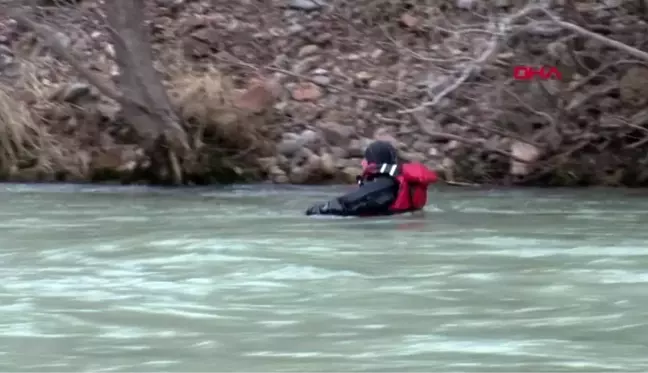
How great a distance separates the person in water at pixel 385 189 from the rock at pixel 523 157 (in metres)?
3.81

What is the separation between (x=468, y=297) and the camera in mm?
6906

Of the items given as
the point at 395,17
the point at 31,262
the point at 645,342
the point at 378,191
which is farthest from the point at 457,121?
the point at 645,342

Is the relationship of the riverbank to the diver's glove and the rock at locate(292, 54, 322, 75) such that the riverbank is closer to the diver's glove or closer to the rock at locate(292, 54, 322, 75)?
the rock at locate(292, 54, 322, 75)

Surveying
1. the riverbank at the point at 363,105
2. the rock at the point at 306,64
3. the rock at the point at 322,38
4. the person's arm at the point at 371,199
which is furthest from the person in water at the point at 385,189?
the rock at the point at 322,38

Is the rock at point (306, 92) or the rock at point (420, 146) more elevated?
the rock at point (306, 92)

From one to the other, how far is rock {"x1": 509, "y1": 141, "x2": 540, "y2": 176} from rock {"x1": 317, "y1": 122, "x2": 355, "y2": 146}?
2.01 metres

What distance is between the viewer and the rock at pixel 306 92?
1633 centimetres

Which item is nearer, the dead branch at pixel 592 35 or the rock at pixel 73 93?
the dead branch at pixel 592 35

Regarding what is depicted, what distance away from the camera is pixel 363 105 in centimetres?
1612

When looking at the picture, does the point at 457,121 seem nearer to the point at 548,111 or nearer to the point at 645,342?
the point at 548,111

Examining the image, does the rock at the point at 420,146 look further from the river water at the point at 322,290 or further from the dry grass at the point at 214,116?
the river water at the point at 322,290

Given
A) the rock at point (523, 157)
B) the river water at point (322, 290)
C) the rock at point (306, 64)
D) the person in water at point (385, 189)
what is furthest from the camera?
the rock at point (306, 64)

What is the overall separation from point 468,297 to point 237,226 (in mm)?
3601

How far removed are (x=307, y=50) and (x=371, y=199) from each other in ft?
23.6
